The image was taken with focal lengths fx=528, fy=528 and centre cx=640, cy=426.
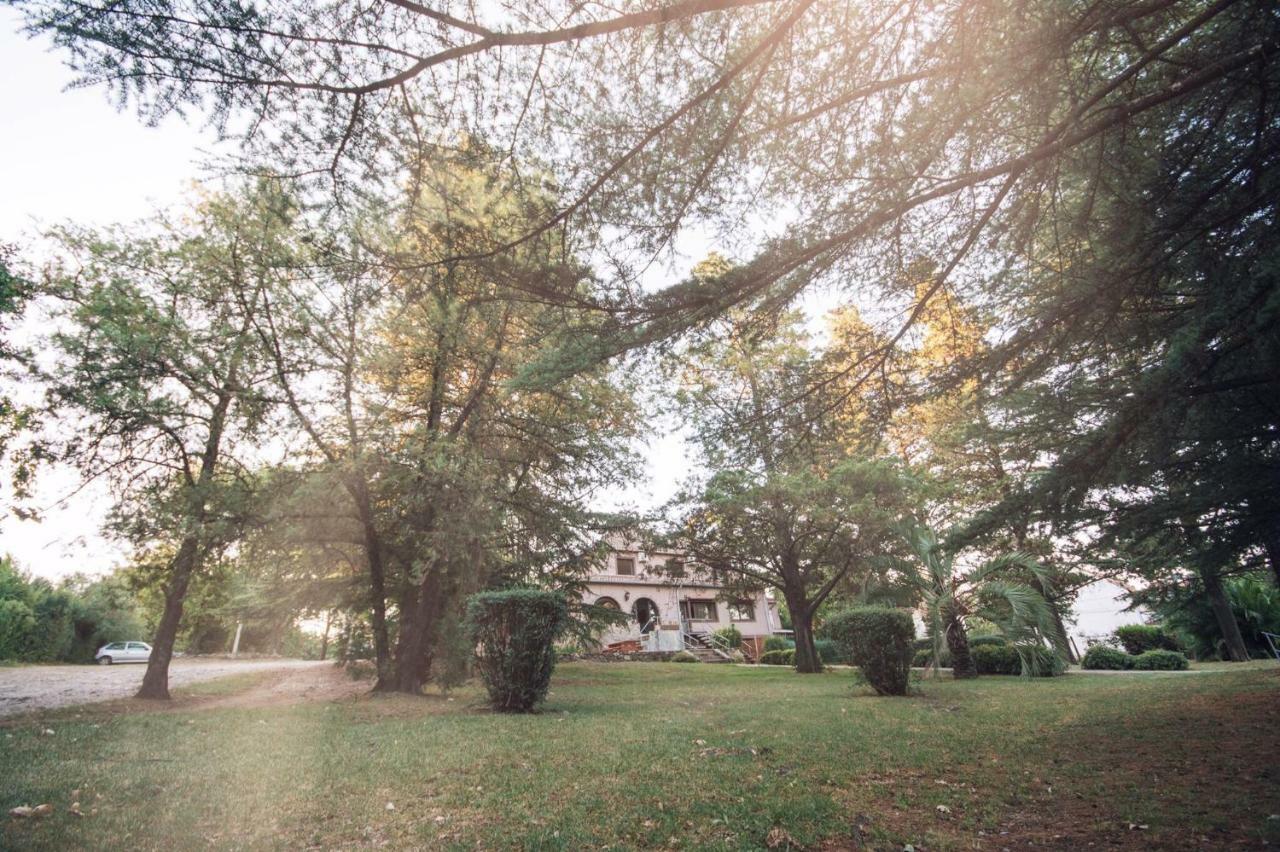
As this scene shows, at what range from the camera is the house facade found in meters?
27.3

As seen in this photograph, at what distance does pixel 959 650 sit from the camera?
12539mm

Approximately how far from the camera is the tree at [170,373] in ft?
29.7

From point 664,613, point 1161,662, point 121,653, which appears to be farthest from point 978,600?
point 121,653

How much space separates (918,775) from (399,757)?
4.52 m

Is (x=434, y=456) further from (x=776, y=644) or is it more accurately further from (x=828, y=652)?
(x=776, y=644)

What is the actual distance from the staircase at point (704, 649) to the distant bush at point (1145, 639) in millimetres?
14674

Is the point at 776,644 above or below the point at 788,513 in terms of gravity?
below

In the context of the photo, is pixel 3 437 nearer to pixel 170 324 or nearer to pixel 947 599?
pixel 170 324

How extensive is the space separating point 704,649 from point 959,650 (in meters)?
16.8

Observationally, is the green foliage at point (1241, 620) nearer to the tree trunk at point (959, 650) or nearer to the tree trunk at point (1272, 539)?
the tree trunk at point (959, 650)

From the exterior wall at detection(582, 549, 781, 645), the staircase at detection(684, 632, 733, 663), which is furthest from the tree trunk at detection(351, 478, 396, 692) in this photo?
the exterior wall at detection(582, 549, 781, 645)

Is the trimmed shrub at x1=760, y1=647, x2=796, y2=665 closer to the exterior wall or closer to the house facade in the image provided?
the house facade

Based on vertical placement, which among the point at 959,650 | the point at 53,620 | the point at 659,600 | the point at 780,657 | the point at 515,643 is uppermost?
the point at 659,600

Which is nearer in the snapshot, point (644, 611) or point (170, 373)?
point (170, 373)
